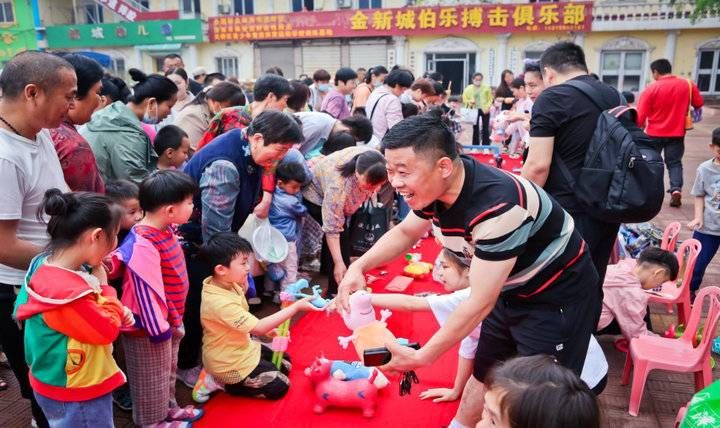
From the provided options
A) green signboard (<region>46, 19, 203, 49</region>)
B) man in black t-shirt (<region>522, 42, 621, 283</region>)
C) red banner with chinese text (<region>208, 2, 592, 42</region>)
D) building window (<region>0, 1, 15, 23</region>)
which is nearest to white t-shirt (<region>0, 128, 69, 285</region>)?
man in black t-shirt (<region>522, 42, 621, 283</region>)

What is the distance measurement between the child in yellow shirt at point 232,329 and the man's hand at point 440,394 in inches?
28.3

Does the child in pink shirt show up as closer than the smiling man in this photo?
No

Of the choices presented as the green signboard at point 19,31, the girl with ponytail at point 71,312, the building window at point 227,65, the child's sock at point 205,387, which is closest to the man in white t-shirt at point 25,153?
the girl with ponytail at point 71,312

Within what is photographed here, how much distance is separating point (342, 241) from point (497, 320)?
6.59 feet

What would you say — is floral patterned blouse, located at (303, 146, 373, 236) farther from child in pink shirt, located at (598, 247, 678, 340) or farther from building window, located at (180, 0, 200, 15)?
building window, located at (180, 0, 200, 15)

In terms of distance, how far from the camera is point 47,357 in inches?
71.2

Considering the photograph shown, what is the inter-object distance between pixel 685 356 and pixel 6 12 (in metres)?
25.5

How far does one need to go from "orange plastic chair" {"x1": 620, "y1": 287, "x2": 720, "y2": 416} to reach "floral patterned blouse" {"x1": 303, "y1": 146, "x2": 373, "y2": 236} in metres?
1.91

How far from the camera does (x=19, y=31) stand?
2056cm

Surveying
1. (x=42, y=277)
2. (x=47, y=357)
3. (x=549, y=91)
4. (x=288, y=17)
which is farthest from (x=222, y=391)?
(x=288, y=17)

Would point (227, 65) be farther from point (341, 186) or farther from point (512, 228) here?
point (512, 228)

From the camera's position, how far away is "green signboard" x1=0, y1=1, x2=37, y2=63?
67.2 ft

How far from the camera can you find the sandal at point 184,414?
8.21 feet

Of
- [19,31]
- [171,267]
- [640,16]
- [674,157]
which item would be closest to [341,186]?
[171,267]
